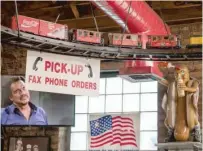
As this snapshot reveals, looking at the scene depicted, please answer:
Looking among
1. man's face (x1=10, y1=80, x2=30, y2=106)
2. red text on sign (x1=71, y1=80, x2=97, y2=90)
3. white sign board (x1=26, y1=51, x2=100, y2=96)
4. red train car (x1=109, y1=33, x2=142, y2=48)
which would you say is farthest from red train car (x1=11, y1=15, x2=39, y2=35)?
man's face (x1=10, y1=80, x2=30, y2=106)

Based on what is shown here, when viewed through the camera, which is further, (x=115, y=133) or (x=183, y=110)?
(x=115, y=133)

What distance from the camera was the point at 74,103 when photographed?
20.5 ft

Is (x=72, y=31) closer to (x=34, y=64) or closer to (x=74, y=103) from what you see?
(x=34, y=64)

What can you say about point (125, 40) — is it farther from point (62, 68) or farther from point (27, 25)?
point (27, 25)

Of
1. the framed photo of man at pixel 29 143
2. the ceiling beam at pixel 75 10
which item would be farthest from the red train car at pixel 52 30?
the framed photo of man at pixel 29 143

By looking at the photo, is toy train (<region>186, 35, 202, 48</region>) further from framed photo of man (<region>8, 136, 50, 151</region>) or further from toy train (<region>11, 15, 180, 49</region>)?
framed photo of man (<region>8, 136, 50, 151</region>)

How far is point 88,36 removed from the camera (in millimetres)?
3846

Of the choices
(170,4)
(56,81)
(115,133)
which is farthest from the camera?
(115,133)

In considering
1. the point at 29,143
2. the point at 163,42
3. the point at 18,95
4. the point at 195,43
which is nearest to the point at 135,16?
the point at 163,42

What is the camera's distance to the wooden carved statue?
5.18 m

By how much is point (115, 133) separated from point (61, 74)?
257cm

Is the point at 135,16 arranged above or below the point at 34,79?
above

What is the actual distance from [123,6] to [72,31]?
578 millimetres

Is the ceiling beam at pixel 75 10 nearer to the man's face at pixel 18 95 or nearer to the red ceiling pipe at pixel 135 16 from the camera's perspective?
the man's face at pixel 18 95
